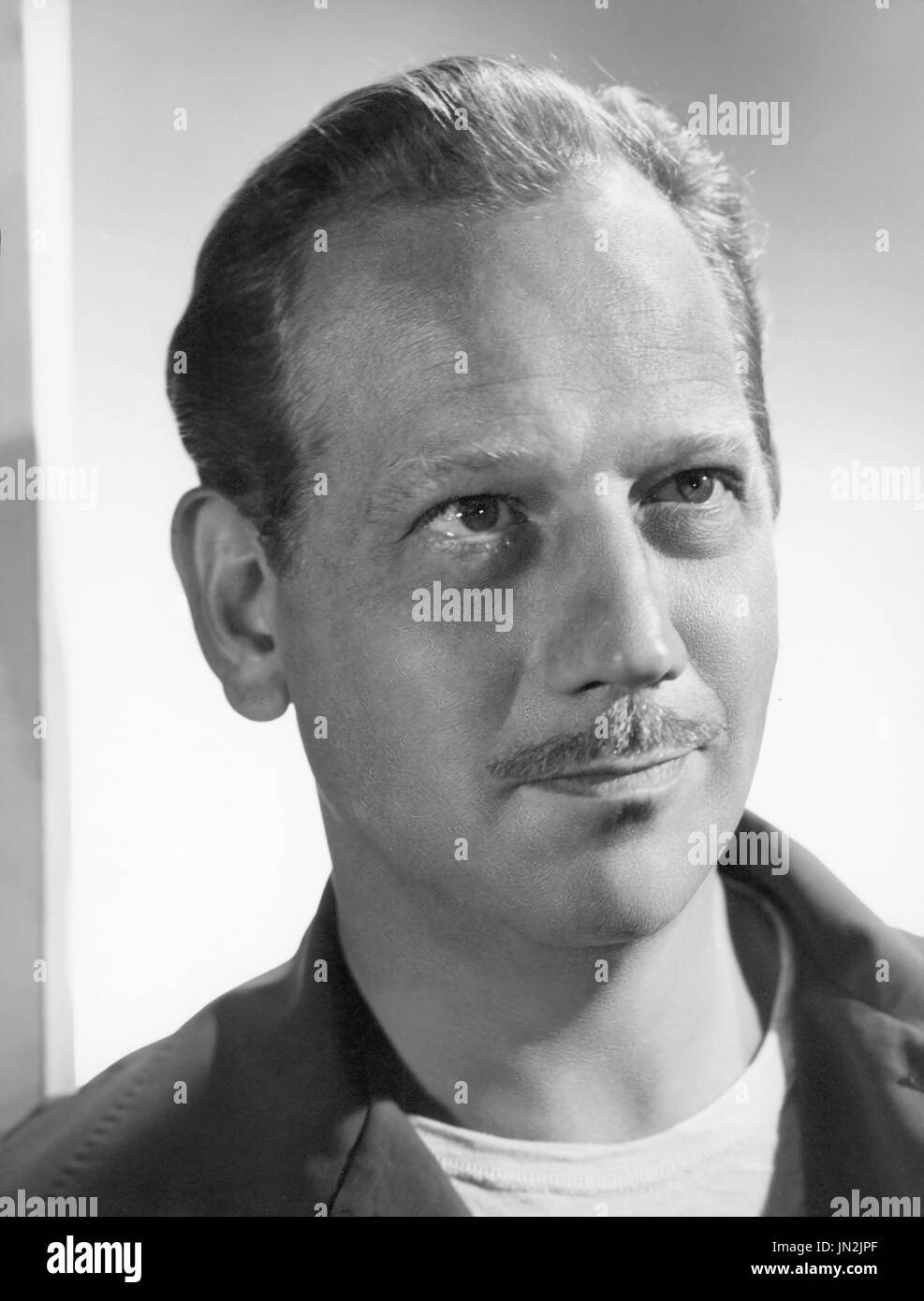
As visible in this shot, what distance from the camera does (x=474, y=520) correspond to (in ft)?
5.04

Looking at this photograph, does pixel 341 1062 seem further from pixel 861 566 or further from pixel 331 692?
pixel 861 566

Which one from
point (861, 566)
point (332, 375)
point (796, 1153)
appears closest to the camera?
point (332, 375)

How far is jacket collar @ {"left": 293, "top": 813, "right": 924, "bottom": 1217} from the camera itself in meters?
1.60

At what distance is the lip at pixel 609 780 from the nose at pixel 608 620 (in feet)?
0.29

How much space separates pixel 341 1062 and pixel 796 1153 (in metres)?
0.57

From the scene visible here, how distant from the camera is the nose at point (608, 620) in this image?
4.91 feet

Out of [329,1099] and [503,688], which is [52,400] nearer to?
[503,688]

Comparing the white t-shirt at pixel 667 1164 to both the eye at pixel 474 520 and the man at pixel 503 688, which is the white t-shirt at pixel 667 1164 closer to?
the man at pixel 503 688

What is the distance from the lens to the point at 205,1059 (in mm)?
1704

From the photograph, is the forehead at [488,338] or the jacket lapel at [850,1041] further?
the jacket lapel at [850,1041]

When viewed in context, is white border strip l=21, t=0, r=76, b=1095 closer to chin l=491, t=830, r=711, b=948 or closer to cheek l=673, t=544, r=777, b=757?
chin l=491, t=830, r=711, b=948

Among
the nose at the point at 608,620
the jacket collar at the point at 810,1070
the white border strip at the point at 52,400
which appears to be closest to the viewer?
the nose at the point at 608,620

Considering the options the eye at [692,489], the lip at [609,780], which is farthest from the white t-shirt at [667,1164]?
the eye at [692,489]
